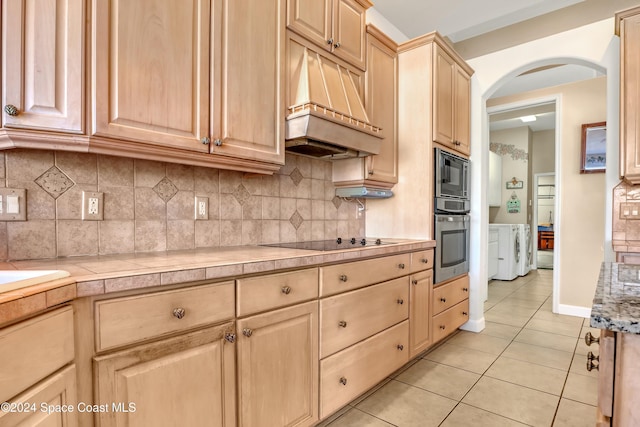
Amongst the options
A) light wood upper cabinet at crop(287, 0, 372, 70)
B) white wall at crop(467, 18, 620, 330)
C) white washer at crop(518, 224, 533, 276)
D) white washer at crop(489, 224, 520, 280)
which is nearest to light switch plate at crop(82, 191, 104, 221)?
Answer: light wood upper cabinet at crop(287, 0, 372, 70)

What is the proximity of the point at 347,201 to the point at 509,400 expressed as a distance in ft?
5.50

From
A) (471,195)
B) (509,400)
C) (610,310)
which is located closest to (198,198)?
(610,310)

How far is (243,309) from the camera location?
126 centimetres

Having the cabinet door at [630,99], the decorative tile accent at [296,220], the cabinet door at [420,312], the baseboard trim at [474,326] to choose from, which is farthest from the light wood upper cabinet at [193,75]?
the baseboard trim at [474,326]

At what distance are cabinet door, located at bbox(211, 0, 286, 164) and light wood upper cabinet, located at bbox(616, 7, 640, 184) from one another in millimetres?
2352

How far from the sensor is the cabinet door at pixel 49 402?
2.33ft

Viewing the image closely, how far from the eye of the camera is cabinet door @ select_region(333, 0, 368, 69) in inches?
84.8

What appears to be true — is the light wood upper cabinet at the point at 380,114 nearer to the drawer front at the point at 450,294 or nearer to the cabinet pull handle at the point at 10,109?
the drawer front at the point at 450,294

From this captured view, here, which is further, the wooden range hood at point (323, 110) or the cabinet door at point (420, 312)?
the cabinet door at point (420, 312)

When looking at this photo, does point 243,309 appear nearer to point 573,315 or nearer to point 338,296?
point 338,296

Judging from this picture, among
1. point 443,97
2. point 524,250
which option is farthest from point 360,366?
point 524,250

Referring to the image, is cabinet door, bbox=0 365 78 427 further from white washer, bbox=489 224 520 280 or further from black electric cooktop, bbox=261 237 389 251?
white washer, bbox=489 224 520 280

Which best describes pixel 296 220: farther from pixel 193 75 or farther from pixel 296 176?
pixel 193 75

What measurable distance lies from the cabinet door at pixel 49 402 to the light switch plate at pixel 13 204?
2.32 ft
